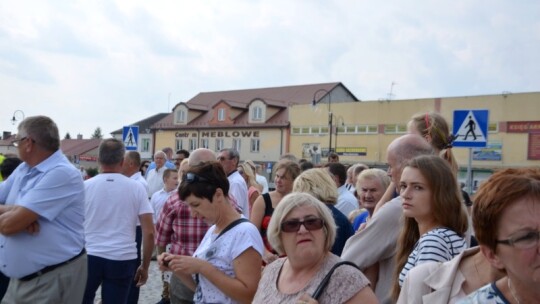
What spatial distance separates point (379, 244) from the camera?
11.0 feet

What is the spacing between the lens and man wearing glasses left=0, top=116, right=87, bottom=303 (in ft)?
13.6

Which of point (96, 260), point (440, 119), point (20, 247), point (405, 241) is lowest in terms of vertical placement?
point (96, 260)

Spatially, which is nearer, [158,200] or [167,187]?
[167,187]

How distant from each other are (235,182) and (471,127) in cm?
445

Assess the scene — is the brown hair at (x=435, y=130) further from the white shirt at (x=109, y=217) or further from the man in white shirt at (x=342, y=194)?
the white shirt at (x=109, y=217)

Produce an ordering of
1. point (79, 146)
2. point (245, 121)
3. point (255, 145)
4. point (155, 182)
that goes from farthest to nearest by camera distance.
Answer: point (79, 146)
point (245, 121)
point (255, 145)
point (155, 182)

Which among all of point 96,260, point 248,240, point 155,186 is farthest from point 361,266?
point 155,186

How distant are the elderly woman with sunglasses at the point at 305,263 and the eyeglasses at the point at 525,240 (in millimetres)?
1033

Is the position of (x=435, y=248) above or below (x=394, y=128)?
below

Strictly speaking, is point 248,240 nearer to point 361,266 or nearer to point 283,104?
point 361,266

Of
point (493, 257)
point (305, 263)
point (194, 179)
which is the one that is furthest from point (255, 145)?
point (493, 257)

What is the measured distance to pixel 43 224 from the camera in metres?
4.21

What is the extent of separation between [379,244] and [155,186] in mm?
8698

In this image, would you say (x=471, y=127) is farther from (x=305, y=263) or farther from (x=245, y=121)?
(x=245, y=121)
